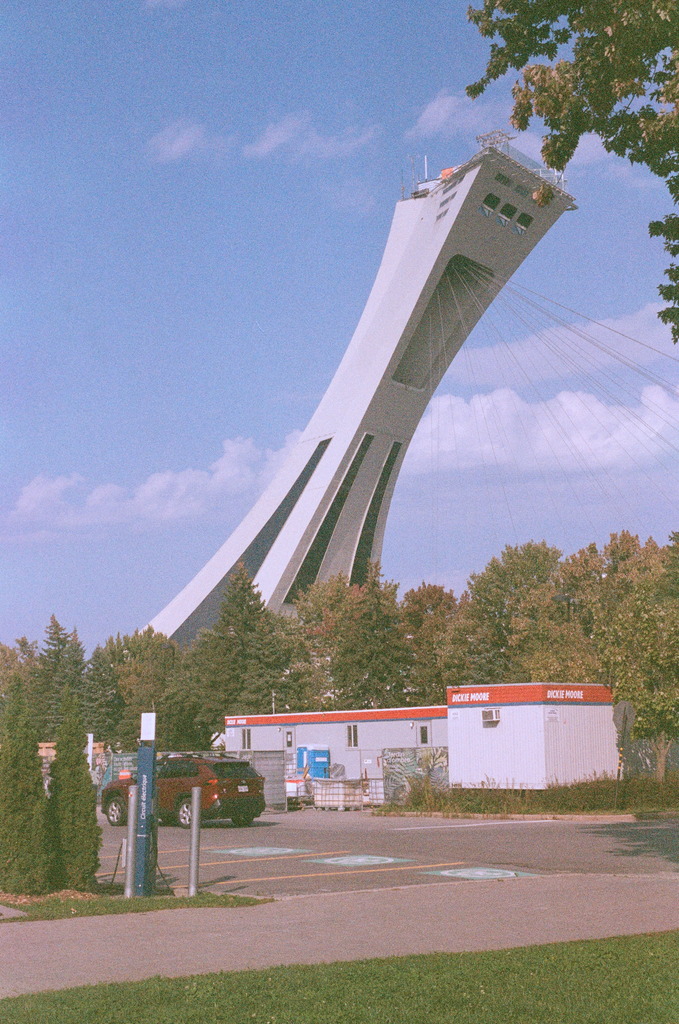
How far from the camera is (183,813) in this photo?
23.8 metres

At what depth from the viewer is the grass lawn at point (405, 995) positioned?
6328 mm

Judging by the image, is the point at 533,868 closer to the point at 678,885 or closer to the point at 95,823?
the point at 678,885

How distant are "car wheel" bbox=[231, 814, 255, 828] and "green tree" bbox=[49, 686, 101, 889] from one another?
1182 centimetres

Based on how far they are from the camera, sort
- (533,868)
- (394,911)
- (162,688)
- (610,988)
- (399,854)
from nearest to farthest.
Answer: (610,988)
(394,911)
(533,868)
(399,854)
(162,688)

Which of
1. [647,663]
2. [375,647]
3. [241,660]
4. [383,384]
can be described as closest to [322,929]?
[647,663]

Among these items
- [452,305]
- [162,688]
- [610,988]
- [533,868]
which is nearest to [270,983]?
[610,988]

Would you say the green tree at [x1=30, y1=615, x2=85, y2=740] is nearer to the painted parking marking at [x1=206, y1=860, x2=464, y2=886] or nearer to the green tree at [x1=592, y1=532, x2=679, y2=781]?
the green tree at [x1=592, y1=532, x2=679, y2=781]

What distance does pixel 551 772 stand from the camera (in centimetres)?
2900

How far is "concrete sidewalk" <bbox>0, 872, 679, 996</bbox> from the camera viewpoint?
815 cm

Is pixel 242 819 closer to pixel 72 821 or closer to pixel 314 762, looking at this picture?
pixel 72 821

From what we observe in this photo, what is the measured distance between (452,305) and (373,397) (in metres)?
11.1

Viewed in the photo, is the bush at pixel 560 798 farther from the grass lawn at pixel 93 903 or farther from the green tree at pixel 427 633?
the green tree at pixel 427 633

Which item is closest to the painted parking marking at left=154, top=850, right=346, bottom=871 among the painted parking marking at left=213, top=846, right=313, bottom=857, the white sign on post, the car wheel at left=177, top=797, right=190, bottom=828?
the painted parking marking at left=213, top=846, right=313, bottom=857

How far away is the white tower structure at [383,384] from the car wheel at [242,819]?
60974 millimetres
